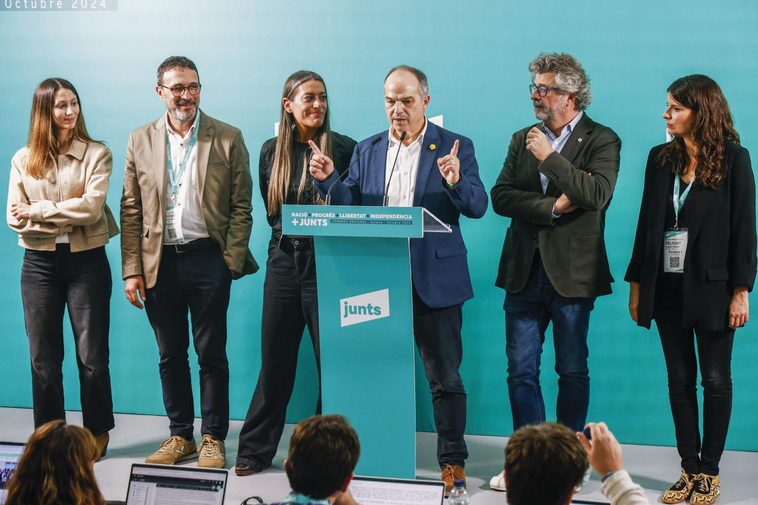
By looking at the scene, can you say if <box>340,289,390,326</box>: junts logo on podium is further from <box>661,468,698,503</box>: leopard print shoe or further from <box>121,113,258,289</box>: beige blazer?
<box>661,468,698,503</box>: leopard print shoe

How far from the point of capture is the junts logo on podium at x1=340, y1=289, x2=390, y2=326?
10.3ft

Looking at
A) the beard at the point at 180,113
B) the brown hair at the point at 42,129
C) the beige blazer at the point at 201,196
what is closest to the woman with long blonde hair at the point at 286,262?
the beige blazer at the point at 201,196

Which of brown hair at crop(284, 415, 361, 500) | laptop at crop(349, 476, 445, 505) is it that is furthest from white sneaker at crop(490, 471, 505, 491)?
brown hair at crop(284, 415, 361, 500)

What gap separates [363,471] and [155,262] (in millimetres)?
1459

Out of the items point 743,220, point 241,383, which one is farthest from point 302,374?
point 743,220

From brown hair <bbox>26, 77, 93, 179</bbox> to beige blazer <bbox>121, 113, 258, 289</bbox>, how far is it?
1.28 feet

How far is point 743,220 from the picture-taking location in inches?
131

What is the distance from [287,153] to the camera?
373cm

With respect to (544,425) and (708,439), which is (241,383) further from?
(544,425)

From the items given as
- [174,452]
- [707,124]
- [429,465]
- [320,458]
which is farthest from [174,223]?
[707,124]

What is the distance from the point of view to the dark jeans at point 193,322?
12.8 ft

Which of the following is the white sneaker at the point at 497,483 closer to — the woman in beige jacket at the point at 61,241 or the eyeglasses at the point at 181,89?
the woman in beige jacket at the point at 61,241

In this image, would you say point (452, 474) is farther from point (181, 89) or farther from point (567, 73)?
A: point (181, 89)

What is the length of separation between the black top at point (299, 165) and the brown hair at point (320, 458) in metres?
1.88
